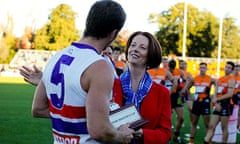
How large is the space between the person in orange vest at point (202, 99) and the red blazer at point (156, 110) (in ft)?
23.7

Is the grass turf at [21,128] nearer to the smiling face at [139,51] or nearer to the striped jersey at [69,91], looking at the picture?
the smiling face at [139,51]

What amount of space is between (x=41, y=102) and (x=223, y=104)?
23.6 ft

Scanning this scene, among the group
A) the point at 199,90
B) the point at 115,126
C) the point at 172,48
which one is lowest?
the point at 172,48

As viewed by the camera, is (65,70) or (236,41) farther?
(236,41)

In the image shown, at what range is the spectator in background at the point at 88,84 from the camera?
2.31 m

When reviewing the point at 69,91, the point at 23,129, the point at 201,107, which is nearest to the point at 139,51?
the point at 69,91

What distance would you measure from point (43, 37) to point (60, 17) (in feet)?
16.1

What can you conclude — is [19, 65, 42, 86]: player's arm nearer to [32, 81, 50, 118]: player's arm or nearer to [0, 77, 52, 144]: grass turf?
[32, 81, 50, 118]: player's arm

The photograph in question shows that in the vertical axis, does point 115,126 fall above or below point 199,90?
above

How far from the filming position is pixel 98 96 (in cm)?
229

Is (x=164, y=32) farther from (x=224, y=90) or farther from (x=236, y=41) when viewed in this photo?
(x=224, y=90)

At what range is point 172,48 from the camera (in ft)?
240

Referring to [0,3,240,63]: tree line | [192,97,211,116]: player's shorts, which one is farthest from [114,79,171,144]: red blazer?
[0,3,240,63]: tree line

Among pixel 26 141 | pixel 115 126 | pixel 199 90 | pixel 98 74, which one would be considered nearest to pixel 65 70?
pixel 98 74
